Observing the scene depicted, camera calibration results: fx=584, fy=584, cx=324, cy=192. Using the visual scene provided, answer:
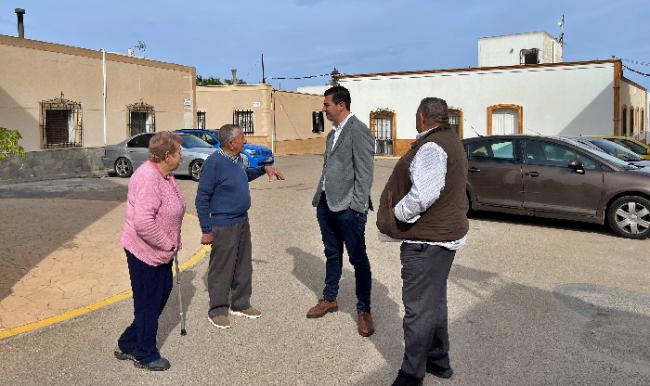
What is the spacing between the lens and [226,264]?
505cm

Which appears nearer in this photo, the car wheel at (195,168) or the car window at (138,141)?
the car wheel at (195,168)

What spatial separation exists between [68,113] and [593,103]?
19688 millimetres

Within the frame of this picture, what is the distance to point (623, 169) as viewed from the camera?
29.1 feet

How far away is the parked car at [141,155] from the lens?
54.7 feet

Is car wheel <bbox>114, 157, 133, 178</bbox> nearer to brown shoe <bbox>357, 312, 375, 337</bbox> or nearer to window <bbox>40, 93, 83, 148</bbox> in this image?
window <bbox>40, 93, 83, 148</bbox>

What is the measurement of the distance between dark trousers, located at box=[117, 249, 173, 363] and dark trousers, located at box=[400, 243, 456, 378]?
5.61 ft

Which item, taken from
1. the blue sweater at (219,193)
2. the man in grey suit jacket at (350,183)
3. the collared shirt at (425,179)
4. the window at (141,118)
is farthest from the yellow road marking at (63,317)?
the window at (141,118)

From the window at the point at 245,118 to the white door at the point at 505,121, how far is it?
52.0 feet

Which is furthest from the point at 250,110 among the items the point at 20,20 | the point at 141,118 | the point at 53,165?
the point at 53,165

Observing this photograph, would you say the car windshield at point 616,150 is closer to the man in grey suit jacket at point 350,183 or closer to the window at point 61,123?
the man in grey suit jacket at point 350,183

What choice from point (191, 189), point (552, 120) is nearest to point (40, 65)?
point (191, 189)

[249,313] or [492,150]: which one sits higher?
[492,150]

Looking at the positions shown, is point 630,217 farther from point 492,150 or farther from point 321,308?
point 321,308

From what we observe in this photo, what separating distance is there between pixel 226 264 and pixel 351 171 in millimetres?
1353
